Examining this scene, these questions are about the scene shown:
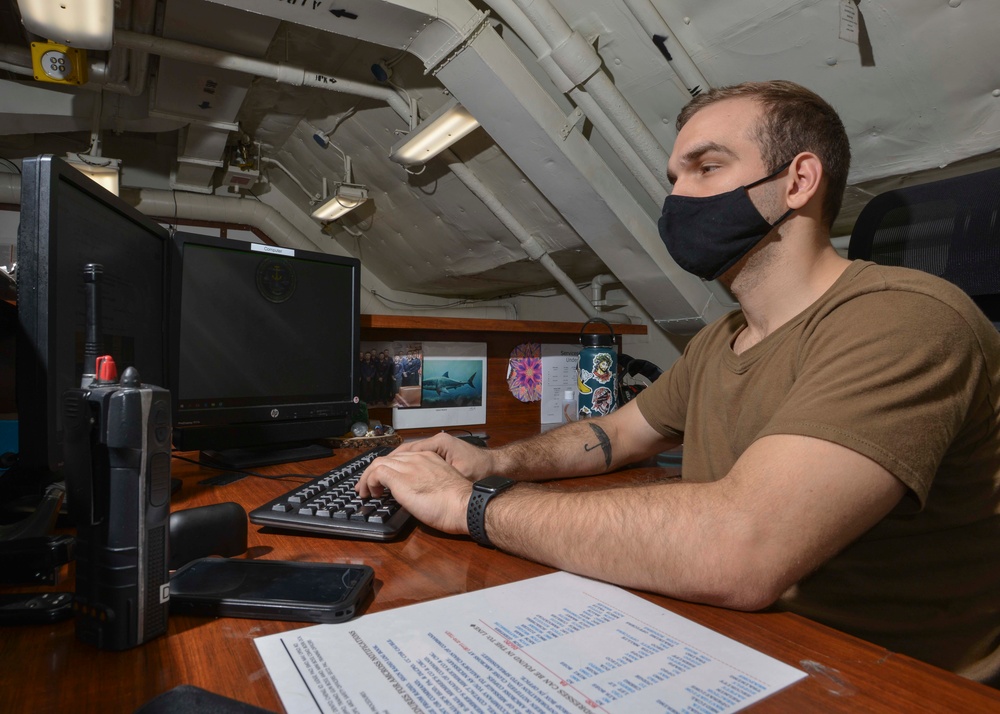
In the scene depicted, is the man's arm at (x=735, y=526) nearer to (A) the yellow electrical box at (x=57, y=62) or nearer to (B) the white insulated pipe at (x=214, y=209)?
(A) the yellow electrical box at (x=57, y=62)

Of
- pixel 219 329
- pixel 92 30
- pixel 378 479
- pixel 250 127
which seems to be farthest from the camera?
pixel 250 127

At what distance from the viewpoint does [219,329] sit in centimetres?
128

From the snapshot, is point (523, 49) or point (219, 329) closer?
point (219, 329)

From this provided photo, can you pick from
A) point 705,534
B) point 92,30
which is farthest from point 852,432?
point 92,30

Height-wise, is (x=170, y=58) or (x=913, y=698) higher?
(x=170, y=58)

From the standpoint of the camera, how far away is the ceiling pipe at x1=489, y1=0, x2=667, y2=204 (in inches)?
85.8

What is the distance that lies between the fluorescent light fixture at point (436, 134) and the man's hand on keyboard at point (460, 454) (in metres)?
2.22

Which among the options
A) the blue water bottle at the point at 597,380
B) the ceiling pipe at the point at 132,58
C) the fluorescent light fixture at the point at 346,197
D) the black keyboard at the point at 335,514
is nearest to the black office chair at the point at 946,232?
the blue water bottle at the point at 597,380

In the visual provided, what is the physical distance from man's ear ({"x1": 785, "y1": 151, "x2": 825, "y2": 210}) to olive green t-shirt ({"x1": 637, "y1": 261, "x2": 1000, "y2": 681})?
0.18m

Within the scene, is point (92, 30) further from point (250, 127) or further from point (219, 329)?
point (250, 127)

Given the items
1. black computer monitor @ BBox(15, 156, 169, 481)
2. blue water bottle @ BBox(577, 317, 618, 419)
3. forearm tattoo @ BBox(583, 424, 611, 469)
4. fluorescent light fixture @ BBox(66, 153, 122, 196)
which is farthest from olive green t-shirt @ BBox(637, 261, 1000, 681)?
fluorescent light fixture @ BBox(66, 153, 122, 196)

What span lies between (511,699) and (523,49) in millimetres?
2733

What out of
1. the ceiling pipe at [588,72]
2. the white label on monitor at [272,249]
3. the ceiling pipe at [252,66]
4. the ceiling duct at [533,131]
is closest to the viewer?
the white label on monitor at [272,249]

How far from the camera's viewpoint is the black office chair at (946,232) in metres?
1.02
